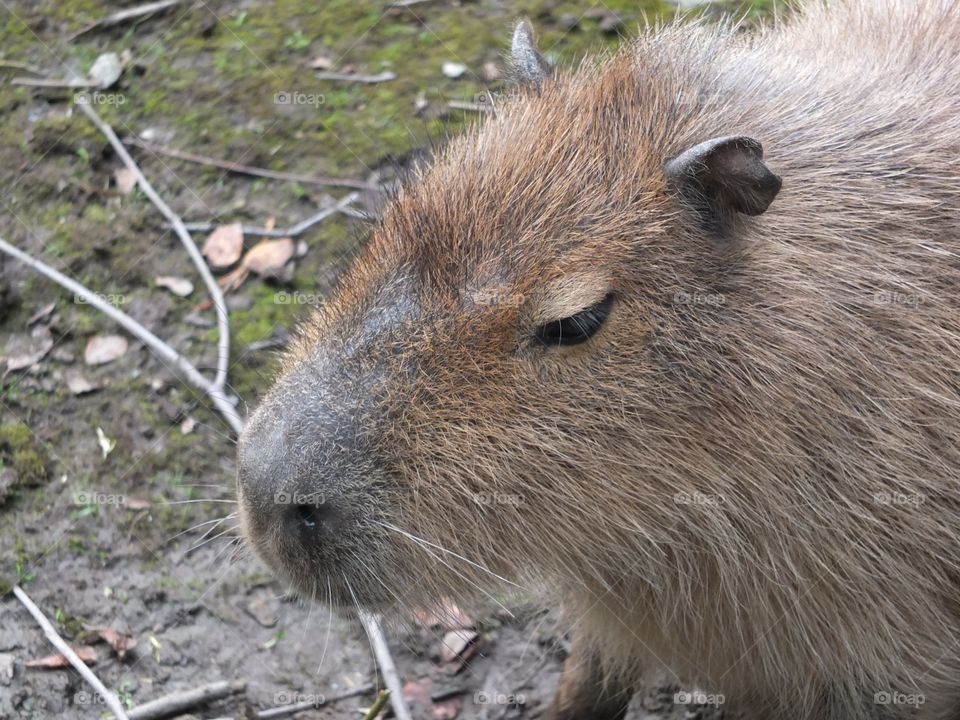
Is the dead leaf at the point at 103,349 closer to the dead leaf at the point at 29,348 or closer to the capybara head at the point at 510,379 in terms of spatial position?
the dead leaf at the point at 29,348

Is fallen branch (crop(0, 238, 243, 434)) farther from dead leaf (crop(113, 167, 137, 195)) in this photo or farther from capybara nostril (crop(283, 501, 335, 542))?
capybara nostril (crop(283, 501, 335, 542))

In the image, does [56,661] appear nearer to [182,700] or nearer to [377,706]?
[182,700]

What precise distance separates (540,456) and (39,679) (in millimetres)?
2519

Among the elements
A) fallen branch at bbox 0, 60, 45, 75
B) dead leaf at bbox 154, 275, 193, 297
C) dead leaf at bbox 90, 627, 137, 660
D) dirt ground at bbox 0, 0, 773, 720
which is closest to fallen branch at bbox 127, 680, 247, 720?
dirt ground at bbox 0, 0, 773, 720

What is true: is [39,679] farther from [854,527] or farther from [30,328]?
[854,527]

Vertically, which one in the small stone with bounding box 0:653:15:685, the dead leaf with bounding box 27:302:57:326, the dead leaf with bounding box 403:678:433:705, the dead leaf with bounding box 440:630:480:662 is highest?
the dead leaf with bounding box 27:302:57:326

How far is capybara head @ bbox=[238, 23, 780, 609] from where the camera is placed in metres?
3.28

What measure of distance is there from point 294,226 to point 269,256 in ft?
0.88

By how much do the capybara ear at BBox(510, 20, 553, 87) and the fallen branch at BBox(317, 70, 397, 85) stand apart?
9.67ft

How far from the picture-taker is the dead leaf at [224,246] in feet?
20.6

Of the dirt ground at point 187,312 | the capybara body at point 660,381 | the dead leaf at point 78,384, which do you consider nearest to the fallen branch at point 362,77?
the dirt ground at point 187,312

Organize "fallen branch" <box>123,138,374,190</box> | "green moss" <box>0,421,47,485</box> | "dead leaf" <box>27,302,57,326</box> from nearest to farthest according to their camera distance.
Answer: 1. "green moss" <box>0,421,47,485</box>
2. "dead leaf" <box>27,302,57,326</box>
3. "fallen branch" <box>123,138,374,190</box>

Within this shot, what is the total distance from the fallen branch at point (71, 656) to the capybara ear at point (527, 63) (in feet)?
9.16

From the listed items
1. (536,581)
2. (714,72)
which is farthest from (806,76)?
(536,581)
